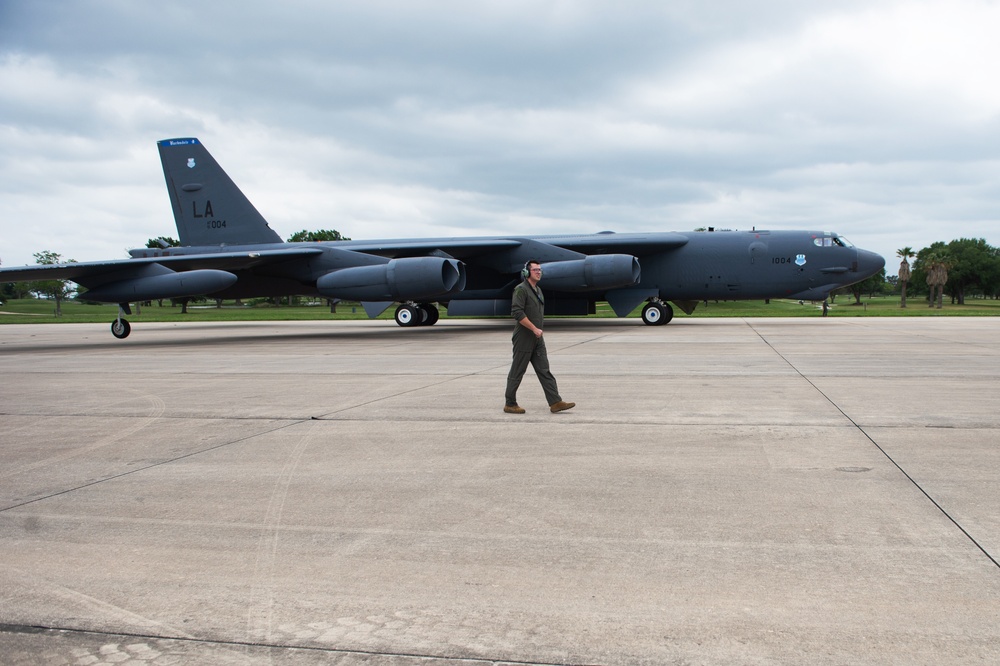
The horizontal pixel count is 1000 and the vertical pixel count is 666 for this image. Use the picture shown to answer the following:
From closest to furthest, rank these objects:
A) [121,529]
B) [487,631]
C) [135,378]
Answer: [487,631] < [121,529] < [135,378]

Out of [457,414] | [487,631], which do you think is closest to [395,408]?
[457,414]

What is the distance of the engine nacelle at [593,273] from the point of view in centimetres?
2084

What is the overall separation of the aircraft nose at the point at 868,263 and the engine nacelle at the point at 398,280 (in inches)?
449

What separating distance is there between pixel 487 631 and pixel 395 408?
17.0 feet

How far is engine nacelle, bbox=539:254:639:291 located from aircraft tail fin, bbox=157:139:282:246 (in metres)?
9.57

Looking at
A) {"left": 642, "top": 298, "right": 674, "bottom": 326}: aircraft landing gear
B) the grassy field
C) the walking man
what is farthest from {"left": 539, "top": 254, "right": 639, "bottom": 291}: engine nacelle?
the walking man

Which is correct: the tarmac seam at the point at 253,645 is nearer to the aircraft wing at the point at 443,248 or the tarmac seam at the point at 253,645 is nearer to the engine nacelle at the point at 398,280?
the engine nacelle at the point at 398,280

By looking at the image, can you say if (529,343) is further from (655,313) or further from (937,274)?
(937,274)

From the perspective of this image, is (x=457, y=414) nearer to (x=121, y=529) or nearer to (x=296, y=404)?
(x=296, y=404)

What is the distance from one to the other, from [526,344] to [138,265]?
1489 cm

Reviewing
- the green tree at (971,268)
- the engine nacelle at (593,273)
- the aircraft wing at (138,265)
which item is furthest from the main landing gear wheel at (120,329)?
the green tree at (971,268)

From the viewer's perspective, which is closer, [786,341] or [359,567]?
[359,567]

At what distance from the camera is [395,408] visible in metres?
7.77

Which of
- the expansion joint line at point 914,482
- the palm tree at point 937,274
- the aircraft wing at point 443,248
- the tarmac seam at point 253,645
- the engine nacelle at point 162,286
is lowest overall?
the tarmac seam at point 253,645
